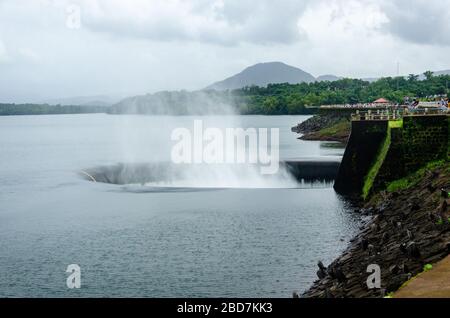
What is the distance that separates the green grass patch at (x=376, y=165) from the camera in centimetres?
6069

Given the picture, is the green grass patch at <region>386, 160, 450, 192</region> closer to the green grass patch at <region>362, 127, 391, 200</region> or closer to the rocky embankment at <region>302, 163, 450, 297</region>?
the rocky embankment at <region>302, 163, 450, 297</region>

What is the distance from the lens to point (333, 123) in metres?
189

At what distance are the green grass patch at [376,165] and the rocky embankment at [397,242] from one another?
544cm

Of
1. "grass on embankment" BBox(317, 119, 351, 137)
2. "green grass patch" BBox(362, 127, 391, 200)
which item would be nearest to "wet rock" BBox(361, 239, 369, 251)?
"green grass patch" BBox(362, 127, 391, 200)

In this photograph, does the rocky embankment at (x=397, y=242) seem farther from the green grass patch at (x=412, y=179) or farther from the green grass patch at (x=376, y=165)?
the green grass patch at (x=376, y=165)

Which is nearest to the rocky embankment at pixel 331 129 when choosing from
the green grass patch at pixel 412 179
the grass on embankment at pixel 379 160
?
the grass on embankment at pixel 379 160

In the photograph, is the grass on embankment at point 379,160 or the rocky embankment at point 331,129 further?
the rocky embankment at point 331,129

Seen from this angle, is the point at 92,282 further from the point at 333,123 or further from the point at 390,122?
the point at 333,123

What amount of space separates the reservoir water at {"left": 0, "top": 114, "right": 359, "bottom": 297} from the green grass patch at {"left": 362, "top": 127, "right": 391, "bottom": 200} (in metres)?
2.59

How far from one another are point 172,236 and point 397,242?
707 inches

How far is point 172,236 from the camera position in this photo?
5000 centimetres

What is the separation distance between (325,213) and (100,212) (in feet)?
66.6

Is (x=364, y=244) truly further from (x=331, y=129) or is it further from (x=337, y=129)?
(x=331, y=129)

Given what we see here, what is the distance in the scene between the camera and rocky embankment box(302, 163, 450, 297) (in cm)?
Result: 3094
